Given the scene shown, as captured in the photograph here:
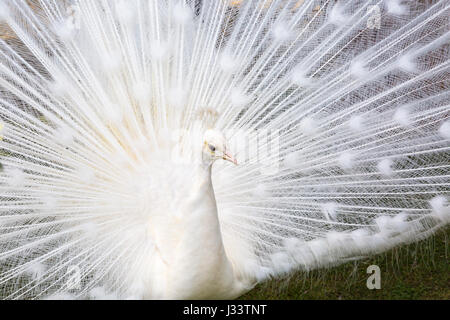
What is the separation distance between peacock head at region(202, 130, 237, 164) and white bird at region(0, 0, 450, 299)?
18 centimetres

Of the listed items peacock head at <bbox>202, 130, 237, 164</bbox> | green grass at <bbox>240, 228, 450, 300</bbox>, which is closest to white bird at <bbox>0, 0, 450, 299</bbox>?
peacock head at <bbox>202, 130, 237, 164</bbox>

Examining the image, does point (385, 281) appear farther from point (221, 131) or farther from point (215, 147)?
point (215, 147)

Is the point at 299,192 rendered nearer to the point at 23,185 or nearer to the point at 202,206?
the point at 202,206

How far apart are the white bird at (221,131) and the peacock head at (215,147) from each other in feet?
0.59

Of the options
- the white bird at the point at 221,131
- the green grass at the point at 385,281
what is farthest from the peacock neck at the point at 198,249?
the green grass at the point at 385,281

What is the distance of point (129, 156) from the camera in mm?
2092

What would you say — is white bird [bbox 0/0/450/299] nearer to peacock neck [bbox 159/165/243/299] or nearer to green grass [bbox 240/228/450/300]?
peacock neck [bbox 159/165/243/299]

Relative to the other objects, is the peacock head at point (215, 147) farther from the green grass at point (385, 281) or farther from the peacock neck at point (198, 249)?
the green grass at point (385, 281)

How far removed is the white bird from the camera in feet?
6.64

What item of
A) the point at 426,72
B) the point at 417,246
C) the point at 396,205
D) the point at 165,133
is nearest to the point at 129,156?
the point at 165,133

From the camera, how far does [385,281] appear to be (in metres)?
2.48

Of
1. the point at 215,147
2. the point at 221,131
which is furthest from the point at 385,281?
the point at 215,147

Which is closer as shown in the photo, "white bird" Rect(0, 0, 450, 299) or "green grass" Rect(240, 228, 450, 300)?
"white bird" Rect(0, 0, 450, 299)

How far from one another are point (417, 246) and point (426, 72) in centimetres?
82
